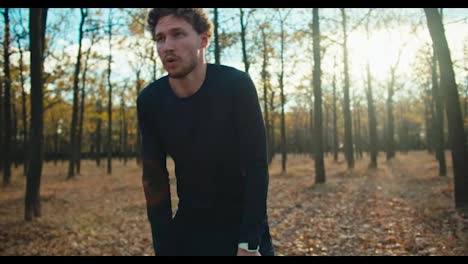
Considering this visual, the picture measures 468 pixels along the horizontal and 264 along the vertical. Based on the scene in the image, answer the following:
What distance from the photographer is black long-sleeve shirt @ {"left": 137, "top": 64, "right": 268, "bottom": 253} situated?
2170mm

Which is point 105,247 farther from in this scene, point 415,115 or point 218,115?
point 415,115

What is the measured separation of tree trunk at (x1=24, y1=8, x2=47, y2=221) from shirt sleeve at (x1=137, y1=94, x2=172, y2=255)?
9.77 meters

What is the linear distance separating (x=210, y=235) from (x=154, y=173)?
577 millimetres

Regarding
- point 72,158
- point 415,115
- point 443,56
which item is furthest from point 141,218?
point 415,115

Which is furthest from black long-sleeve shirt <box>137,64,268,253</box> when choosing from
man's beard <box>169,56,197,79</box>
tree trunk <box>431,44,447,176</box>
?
tree trunk <box>431,44,447,176</box>

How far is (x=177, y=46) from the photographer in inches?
87.2

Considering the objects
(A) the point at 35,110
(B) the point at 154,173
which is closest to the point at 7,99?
(A) the point at 35,110

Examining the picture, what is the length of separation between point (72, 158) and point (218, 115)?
83.0 ft

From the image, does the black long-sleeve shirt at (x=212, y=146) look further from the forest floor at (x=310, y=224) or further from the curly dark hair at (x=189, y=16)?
the forest floor at (x=310, y=224)

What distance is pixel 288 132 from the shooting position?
8050 centimetres

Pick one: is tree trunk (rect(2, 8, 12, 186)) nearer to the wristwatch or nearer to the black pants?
the black pants

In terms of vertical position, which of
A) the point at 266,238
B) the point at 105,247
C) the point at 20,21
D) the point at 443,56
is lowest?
the point at 105,247

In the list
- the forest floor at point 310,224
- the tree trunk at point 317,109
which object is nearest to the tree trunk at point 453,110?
the forest floor at point 310,224

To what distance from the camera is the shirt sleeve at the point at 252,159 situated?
2.08 m
